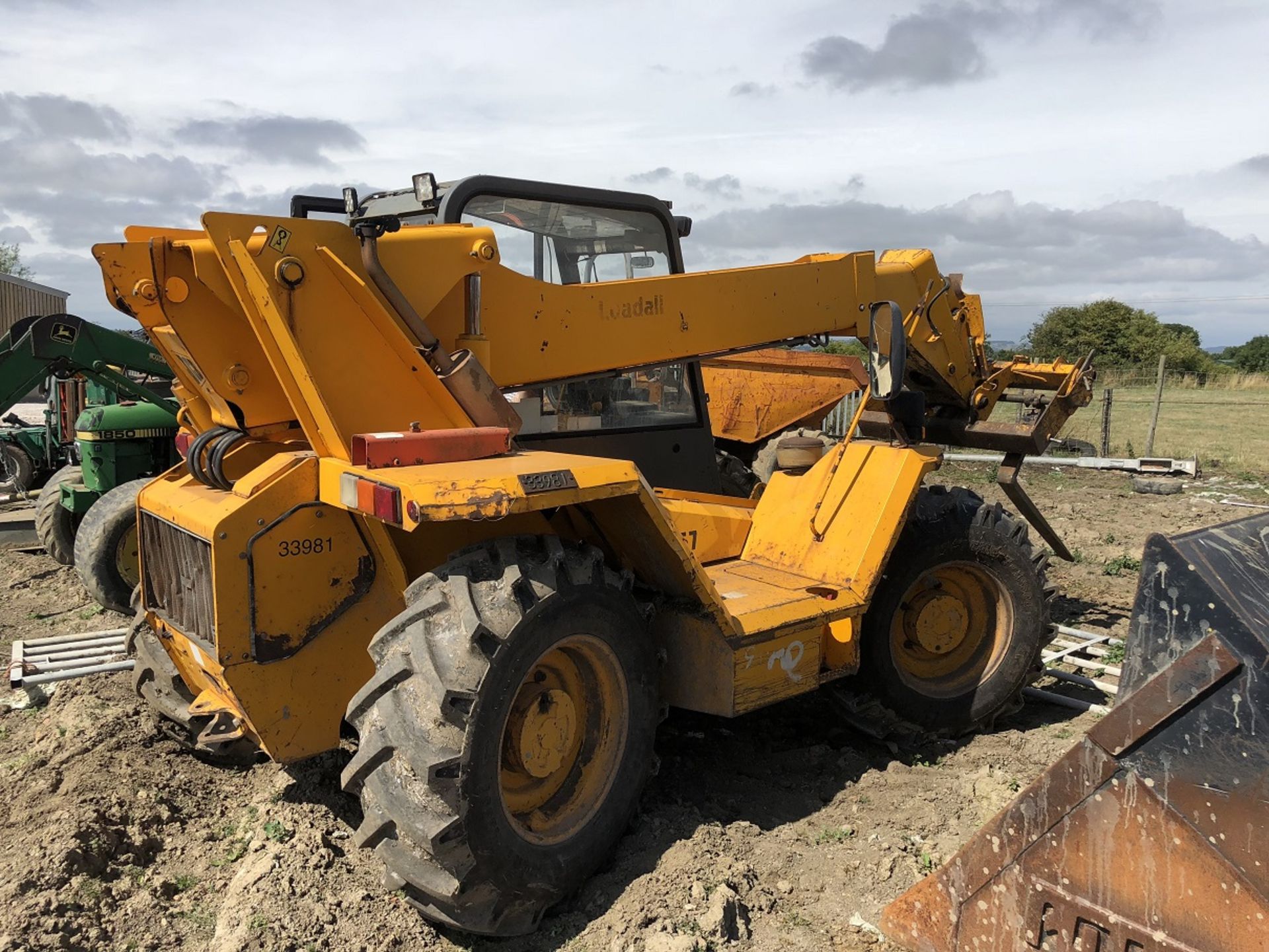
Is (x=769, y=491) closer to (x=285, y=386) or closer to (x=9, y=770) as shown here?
(x=285, y=386)

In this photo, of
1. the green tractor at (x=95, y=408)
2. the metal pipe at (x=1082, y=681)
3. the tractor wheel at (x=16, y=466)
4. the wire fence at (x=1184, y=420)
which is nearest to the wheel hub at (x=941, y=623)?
the metal pipe at (x=1082, y=681)

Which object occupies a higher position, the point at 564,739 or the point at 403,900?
the point at 564,739

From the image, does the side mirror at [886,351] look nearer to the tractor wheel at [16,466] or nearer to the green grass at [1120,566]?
the green grass at [1120,566]

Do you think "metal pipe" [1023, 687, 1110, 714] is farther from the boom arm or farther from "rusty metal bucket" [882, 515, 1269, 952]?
the boom arm

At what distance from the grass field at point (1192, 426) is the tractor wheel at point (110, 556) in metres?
13.5

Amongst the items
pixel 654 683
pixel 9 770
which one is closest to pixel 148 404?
pixel 9 770

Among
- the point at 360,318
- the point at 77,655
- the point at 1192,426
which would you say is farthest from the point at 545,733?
the point at 1192,426

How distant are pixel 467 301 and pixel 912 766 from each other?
2.79 meters

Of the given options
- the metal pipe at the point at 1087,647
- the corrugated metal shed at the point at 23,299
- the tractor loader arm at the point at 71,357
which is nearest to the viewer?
the metal pipe at the point at 1087,647

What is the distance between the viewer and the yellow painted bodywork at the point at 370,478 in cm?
321

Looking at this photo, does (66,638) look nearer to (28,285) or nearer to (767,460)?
(767,460)

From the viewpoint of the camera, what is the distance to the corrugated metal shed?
26.0 meters

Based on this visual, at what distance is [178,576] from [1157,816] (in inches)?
130

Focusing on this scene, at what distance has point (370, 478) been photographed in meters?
2.94
